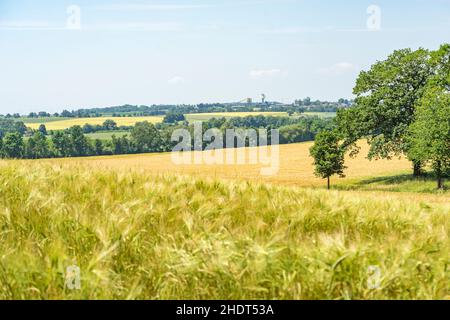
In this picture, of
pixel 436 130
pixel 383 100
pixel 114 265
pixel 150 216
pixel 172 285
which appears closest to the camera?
pixel 172 285

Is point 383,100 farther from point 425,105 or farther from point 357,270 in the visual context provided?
→ point 357,270

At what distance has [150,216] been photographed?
4.72 meters

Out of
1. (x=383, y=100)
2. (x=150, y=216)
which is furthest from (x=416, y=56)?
(x=150, y=216)

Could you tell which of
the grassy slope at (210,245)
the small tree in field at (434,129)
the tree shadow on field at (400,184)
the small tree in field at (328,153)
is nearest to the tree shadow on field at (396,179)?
the tree shadow on field at (400,184)

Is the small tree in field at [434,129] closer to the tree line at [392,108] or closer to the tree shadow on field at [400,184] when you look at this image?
the tree line at [392,108]

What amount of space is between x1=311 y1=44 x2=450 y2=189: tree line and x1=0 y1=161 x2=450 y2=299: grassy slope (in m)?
41.9

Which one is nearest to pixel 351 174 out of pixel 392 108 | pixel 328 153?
pixel 328 153

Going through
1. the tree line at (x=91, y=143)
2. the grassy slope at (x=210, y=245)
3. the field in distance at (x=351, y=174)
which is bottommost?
the field in distance at (x=351, y=174)

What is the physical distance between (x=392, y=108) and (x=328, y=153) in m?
8.42

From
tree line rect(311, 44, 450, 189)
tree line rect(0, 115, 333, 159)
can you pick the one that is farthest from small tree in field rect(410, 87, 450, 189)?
tree line rect(0, 115, 333, 159)

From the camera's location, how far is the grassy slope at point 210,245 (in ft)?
9.92

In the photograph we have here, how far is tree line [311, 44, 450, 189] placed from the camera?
45750 mm

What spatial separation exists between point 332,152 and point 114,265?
51678mm

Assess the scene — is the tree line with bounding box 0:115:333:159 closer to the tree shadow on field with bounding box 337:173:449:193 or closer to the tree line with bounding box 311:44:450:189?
the tree shadow on field with bounding box 337:173:449:193
